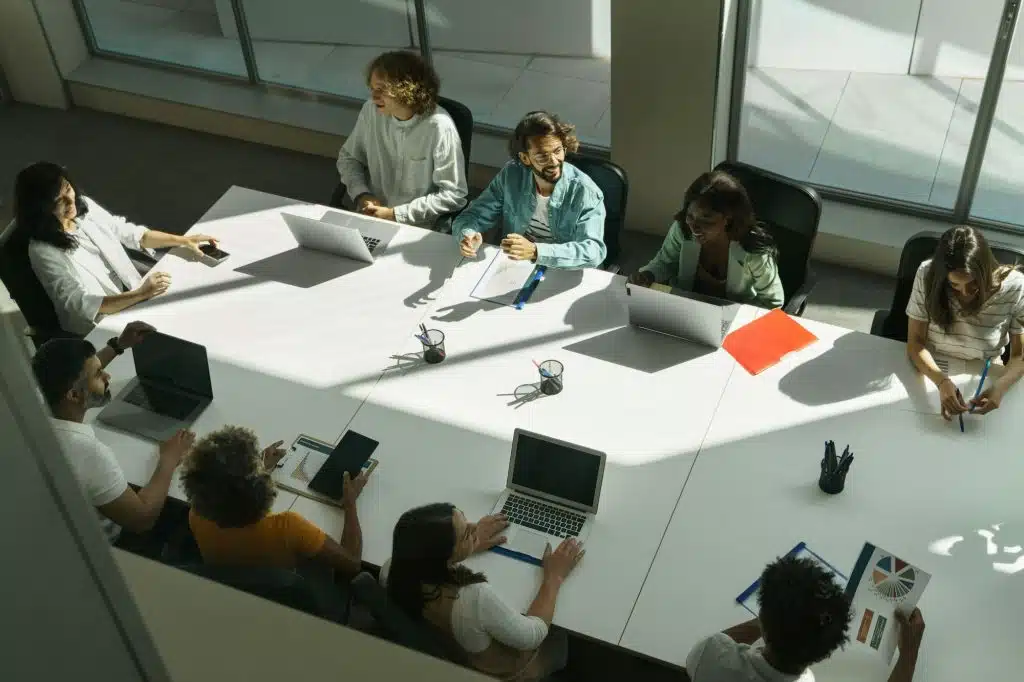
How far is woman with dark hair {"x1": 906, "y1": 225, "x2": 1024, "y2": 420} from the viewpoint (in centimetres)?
316

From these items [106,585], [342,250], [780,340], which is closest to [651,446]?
[780,340]

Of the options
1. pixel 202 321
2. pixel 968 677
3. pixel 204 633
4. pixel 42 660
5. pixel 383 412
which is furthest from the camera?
pixel 202 321

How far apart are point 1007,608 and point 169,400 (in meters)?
2.59

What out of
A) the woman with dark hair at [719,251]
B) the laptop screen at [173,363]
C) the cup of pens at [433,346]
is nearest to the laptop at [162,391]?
the laptop screen at [173,363]

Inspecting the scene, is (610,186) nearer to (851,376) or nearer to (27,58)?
(851,376)

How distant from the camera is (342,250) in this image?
4020mm

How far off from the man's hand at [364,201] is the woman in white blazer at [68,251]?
0.72 metres

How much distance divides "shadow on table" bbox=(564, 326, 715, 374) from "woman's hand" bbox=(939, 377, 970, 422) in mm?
738

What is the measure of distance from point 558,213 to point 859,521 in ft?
5.37

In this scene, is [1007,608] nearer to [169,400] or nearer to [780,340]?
[780,340]

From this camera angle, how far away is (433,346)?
3570 mm

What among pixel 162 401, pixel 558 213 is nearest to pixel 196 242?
pixel 162 401

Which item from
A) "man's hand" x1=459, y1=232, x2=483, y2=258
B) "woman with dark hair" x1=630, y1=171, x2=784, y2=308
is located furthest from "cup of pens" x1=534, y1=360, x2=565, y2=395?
"man's hand" x1=459, y1=232, x2=483, y2=258

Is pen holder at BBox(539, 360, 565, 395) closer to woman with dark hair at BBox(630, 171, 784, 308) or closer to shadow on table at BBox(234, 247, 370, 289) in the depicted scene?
woman with dark hair at BBox(630, 171, 784, 308)
